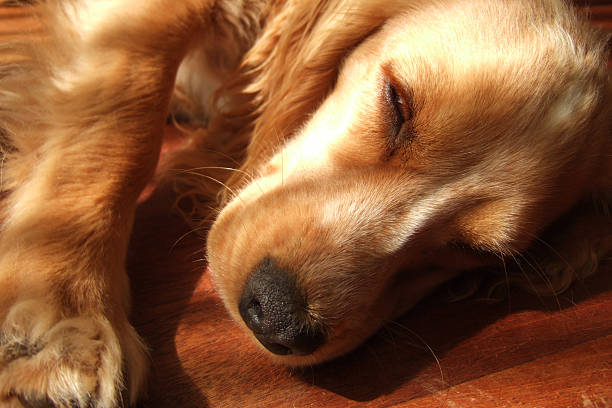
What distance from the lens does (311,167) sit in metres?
1.34

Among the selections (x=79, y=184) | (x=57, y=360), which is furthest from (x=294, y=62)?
(x=57, y=360)

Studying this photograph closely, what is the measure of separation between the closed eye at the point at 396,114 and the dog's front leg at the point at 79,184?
0.62 meters

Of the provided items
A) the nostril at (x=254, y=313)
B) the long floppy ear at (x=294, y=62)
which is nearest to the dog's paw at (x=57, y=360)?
the nostril at (x=254, y=313)

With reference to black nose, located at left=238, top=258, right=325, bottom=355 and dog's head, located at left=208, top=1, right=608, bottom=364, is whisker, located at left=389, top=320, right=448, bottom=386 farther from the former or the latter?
black nose, located at left=238, top=258, right=325, bottom=355

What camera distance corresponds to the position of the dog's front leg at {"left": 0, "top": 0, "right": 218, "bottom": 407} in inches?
42.5

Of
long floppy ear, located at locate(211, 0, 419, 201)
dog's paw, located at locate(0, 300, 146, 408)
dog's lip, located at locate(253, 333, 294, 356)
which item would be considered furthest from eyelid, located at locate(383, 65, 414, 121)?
dog's paw, located at locate(0, 300, 146, 408)

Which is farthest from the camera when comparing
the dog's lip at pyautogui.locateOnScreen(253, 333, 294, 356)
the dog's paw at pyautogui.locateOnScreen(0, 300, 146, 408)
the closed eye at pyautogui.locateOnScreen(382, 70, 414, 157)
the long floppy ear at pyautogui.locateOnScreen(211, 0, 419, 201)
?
the long floppy ear at pyautogui.locateOnScreen(211, 0, 419, 201)

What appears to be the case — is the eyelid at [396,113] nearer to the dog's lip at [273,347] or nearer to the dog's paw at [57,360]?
the dog's lip at [273,347]

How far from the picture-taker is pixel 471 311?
1550 millimetres

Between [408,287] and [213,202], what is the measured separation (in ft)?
2.15

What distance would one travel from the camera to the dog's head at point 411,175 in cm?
117

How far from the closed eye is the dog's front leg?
622mm

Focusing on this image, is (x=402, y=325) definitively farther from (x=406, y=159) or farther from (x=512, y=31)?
(x=512, y=31)

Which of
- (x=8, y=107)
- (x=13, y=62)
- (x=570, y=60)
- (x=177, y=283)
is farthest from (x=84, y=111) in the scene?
(x=570, y=60)
